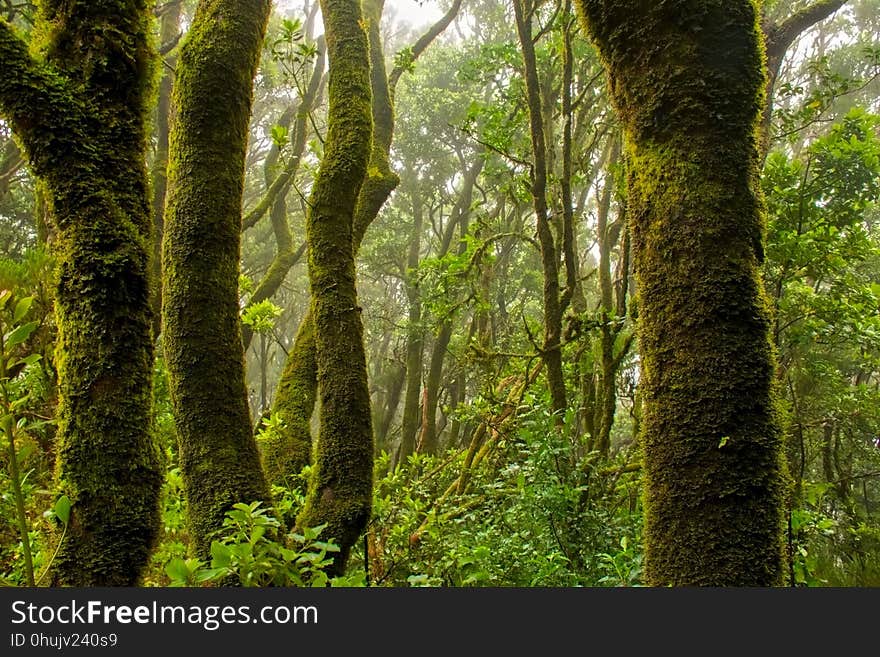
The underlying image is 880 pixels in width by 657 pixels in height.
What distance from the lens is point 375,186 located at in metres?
4.27

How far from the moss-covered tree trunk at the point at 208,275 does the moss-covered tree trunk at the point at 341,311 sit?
1.51 feet

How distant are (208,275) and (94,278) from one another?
57cm

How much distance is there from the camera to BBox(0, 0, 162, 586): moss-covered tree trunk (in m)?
1.78

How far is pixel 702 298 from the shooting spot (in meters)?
1.42

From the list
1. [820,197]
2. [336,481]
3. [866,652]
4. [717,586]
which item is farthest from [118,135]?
[820,197]

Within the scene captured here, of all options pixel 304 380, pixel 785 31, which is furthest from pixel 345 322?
pixel 785 31

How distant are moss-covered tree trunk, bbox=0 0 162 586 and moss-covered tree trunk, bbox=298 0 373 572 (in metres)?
0.99

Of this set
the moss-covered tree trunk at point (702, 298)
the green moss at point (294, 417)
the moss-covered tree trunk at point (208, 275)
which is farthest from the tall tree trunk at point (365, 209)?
the moss-covered tree trunk at point (702, 298)

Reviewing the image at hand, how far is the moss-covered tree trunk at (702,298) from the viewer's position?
1.33m

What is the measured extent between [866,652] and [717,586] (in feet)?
1.07

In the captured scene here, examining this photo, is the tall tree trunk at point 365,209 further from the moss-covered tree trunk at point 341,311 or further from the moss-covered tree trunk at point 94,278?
the moss-covered tree trunk at point 94,278

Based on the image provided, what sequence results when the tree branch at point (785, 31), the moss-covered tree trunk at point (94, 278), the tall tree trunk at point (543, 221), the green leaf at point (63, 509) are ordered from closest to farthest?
the green leaf at point (63, 509), the moss-covered tree trunk at point (94, 278), the tree branch at point (785, 31), the tall tree trunk at point (543, 221)

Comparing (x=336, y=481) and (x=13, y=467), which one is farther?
(x=336, y=481)

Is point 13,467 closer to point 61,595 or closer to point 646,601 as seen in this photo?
point 61,595
